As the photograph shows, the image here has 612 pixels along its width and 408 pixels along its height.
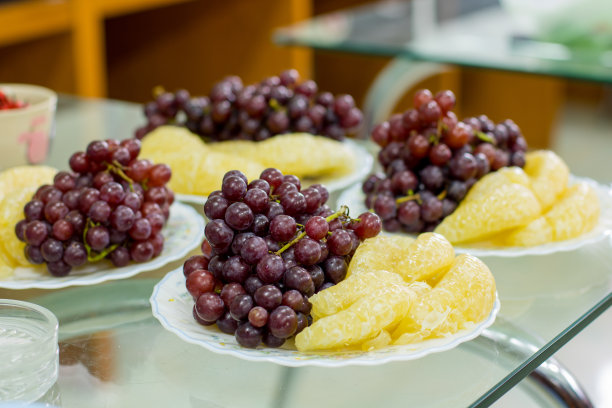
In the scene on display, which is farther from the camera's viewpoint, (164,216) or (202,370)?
(164,216)

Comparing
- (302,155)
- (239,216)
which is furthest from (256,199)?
(302,155)

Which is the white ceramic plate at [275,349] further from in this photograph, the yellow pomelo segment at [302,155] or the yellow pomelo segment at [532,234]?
the yellow pomelo segment at [302,155]

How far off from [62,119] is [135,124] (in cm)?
18

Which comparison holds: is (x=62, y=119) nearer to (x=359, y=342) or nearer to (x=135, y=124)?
(x=135, y=124)

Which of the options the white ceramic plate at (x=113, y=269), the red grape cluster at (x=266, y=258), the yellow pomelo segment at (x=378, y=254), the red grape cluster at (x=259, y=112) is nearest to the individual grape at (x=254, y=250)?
the red grape cluster at (x=266, y=258)

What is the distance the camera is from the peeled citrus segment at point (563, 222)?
3.67 feet

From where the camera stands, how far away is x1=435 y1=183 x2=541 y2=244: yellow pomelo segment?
3.64ft

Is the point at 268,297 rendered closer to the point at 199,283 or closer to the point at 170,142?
the point at 199,283

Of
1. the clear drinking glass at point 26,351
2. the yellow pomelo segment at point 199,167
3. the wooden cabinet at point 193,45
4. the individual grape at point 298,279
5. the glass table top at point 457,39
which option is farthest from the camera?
the wooden cabinet at point 193,45

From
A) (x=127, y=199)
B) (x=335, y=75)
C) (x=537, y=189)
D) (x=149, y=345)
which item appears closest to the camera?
(x=149, y=345)

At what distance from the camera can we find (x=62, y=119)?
183 cm

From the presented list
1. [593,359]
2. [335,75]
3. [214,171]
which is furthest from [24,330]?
[335,75]

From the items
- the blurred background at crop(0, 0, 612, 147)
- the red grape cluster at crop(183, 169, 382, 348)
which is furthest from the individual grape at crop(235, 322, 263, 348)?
the blurred background at crop(0, 0, 612, 147)

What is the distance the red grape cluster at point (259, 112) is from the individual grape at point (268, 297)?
2.02 ft
